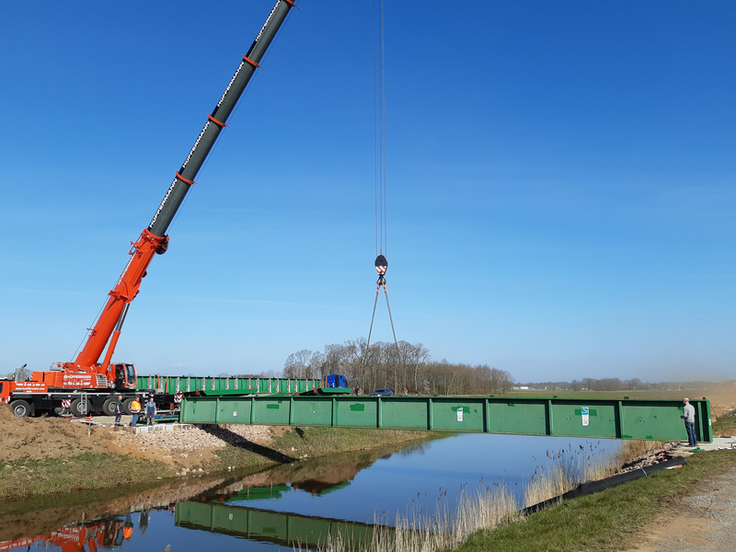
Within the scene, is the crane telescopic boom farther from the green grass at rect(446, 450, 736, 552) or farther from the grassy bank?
the green grass at rect(446, 450, 736, 552)

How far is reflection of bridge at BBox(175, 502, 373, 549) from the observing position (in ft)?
54.0

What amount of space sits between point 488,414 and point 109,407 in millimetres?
20628

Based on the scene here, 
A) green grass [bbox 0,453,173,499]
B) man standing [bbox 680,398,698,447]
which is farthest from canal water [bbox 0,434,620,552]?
man standing [bbox 680,398,698,447]

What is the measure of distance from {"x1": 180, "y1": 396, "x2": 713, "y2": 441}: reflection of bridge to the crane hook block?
5.92 metres

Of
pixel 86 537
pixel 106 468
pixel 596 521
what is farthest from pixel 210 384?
pixel 596 521

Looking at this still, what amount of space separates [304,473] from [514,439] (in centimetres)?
2392

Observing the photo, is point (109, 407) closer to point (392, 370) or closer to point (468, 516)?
point (468, 516)

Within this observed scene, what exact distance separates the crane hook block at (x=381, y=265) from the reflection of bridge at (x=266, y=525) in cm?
1107

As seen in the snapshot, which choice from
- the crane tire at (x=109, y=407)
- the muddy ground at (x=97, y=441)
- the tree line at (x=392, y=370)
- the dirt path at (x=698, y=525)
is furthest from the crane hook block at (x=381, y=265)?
the tree line at (x=392, y=370)

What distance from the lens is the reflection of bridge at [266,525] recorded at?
16.5 metres

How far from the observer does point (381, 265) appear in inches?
977

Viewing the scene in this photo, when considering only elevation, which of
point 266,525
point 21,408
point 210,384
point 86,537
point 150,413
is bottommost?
point 266,525

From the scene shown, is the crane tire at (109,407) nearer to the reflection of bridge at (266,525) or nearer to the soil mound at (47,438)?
the soil mound at (47,438)

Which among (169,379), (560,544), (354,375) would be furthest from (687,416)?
(354,375)
